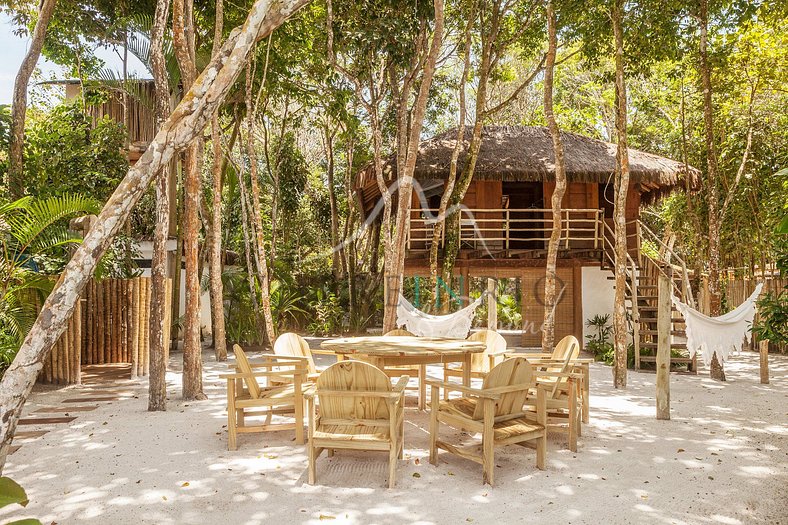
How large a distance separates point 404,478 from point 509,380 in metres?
0.84

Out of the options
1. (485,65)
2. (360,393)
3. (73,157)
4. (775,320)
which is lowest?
(360,393)

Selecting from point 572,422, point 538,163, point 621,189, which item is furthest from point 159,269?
point 538,163

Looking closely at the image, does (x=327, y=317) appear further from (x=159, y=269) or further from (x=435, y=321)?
(x=159, y=269)

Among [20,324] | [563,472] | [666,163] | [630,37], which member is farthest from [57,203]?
[666,163]

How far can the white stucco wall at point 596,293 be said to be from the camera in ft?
37.9

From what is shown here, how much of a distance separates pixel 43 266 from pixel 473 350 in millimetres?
5320

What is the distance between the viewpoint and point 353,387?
3.56m

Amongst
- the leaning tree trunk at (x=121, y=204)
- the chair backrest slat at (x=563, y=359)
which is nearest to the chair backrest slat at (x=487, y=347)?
the chair backrest slat at (x=563, y=359)

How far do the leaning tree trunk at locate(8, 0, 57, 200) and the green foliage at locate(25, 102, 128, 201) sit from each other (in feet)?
1.31

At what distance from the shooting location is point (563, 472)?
375cm

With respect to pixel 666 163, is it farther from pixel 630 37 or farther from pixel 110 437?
pixel 110 437

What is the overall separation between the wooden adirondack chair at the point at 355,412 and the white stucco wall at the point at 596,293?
338 inches

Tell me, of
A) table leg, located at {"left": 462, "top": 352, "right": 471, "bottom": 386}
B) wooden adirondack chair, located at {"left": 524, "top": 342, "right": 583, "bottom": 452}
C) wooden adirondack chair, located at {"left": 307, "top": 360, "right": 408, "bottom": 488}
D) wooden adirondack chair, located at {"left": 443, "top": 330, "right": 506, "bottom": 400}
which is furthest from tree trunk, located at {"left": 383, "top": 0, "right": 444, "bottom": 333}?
wooden adirondack chair, located at {"left": 307, "top": 360, "right": 408, "bottom": 488}

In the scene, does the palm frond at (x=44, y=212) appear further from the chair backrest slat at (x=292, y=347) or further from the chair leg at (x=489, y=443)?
the chair leg at (x=489, y=443)
